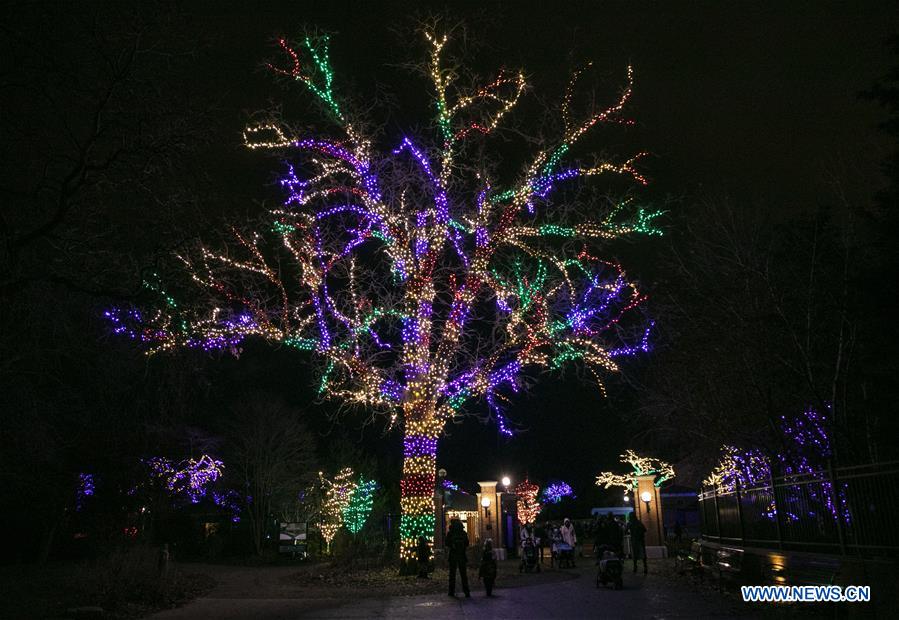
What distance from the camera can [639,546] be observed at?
66.6 feet

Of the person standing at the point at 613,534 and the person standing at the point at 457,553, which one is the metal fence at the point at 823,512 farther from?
the person standing at the point at 457,553

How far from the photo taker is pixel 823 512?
10.1 meters

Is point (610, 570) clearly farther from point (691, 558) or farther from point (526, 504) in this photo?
point (526, 504)

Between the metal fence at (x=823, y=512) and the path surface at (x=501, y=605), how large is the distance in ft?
4.76

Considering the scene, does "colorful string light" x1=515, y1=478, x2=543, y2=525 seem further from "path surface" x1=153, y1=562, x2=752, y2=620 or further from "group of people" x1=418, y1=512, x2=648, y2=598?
"path surface" x1=153, y1=562, x2=752, y2=620

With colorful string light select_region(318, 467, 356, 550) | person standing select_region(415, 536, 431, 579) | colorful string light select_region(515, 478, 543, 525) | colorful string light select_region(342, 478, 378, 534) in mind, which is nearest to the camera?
person standing select_region(415, 536, 431, 579)

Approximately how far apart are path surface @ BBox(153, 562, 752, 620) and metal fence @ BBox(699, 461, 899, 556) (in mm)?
1452

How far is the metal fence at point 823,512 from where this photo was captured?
826 cm

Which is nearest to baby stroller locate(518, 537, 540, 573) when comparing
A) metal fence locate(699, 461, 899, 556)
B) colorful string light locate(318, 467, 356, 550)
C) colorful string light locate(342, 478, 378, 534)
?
metal fence locate(699, 461, 899, 556)

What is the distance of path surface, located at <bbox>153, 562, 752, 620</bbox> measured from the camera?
1068 cm

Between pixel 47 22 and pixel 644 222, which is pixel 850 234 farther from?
pixel 47 22

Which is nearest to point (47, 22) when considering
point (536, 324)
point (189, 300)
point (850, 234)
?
point (189, 300)

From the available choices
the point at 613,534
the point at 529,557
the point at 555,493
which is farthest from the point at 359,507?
the point at 555,493

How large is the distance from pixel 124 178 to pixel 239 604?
27.7 ft
